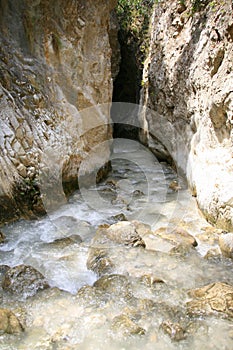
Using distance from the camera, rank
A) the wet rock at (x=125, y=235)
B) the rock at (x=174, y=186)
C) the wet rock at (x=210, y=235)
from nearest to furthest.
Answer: the wet rock at (x=125, y=235) → the wet rock at (x=210, y=235) → the rock at (x=174, y=186)

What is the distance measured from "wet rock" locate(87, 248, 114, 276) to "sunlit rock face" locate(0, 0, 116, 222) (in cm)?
164

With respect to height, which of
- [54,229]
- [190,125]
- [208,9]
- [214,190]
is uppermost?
[208,9]

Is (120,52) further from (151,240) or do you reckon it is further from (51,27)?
(151,240)

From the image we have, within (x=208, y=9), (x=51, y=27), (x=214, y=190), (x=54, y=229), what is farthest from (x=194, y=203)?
(x=51, y=27)

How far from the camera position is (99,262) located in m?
3.84

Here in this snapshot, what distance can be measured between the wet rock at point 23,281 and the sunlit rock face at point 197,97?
273cm

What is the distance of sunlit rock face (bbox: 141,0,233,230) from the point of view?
4766 mm

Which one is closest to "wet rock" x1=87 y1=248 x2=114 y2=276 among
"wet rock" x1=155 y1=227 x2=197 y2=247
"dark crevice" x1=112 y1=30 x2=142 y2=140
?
"wet rock" x1=155 y1=227 x2=197 y2=247

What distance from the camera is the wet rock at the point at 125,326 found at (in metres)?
2.73

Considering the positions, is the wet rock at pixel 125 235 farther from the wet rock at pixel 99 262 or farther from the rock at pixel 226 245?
the rock at pixel 226 245

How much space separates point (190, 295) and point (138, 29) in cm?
1104

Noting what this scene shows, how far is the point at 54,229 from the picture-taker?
16.0ft

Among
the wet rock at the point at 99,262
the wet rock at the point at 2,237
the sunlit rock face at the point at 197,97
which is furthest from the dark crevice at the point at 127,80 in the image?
the wet rock at the point at 99,262

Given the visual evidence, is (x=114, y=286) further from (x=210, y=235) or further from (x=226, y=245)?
(x=210, y=235)
